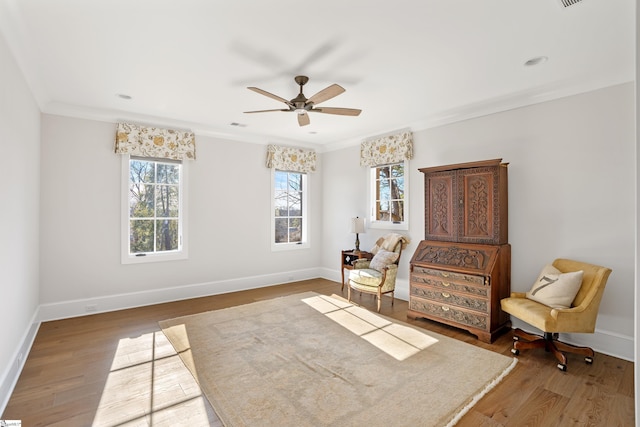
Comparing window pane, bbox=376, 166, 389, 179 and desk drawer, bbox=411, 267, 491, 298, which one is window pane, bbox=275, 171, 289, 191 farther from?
desk drawer, bbox=411, 267, 491, 298

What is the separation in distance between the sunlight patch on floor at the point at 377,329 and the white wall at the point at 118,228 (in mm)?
1606

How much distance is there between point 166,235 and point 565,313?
493 centimetres

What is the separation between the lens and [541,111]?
3.44 m

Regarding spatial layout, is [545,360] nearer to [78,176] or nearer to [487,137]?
[487,137]

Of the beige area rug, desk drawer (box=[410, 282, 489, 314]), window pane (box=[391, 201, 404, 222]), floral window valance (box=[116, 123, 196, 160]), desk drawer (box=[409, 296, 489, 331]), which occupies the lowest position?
the beige area rug

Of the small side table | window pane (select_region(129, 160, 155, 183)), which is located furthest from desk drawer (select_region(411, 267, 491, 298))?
window pane (select_region(129, 160, 155, 183))

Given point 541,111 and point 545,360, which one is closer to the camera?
point 545,360

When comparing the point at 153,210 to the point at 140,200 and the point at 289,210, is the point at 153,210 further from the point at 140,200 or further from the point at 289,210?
the point at 289,210

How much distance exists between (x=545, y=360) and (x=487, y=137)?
8.31 feet

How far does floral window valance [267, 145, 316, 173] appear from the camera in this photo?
18.4ft

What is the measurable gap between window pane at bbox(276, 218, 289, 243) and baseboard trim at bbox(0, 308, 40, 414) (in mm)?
3511

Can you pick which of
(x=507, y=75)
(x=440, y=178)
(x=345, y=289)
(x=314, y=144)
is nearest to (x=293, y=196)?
(x=314, y=144)

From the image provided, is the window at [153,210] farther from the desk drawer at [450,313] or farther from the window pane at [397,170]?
the desk drawer at [450,313]

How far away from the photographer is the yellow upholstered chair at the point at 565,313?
2676 millimetres
